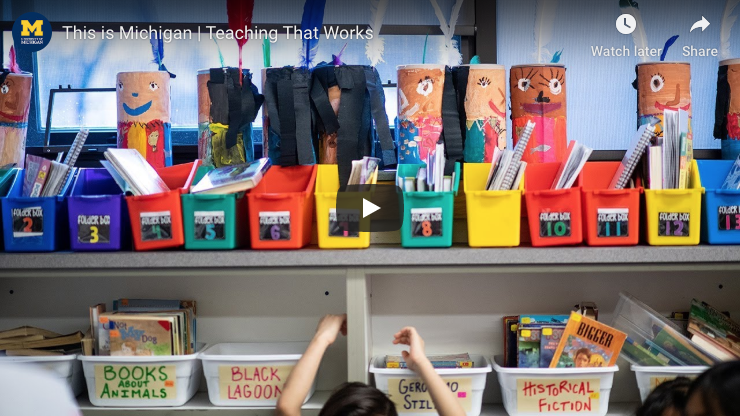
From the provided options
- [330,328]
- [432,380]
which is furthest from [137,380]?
[432,380]

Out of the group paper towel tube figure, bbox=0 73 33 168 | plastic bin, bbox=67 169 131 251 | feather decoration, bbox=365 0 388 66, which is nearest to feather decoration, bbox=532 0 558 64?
feather decoration, bbox=365 0 388 66

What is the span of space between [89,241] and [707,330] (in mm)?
1600

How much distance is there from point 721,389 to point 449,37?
5.47 ft

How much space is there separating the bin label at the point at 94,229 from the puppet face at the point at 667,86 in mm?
1440

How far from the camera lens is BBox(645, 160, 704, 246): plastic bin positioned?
1.66m

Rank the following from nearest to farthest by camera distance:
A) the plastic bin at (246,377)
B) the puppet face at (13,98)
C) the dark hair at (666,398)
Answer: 1. the dark hair at (666,398)
2. the plastic bin at (246,377)
3. the puppet face at (13,98)

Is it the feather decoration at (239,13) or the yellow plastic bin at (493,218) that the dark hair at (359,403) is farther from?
the feather decoration at (239,13)

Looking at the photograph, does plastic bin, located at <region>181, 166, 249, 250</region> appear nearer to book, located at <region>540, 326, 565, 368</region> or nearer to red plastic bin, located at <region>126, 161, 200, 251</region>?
red plastic bin, located at <region>126, 161, 200, 251</region>

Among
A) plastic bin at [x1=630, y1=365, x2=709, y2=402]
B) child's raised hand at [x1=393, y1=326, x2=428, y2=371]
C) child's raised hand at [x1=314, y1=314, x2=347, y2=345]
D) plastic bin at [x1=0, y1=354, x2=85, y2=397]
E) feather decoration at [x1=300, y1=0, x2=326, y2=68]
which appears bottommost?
plastic bin at [x1=630, y1=365, x2=709, y2=402]

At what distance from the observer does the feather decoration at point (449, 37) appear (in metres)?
2.38

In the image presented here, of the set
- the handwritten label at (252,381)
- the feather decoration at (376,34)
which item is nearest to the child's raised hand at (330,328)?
the handwritten label at (252,381)

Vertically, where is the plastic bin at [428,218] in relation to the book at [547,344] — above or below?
above

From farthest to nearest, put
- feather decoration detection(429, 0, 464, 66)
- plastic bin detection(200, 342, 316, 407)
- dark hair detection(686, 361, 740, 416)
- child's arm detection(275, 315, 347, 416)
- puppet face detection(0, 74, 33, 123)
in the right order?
feather decoration detection(429, 0, 464, 66) → puppet face detection(0, 74, 33, 123) → plastic bin detection(200, 342, 316, 407) → child's arm detection(275, 315, 347, 416) → dark hair detection(686, 361, 740, 416)

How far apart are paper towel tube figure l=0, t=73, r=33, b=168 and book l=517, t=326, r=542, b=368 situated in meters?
1.44
